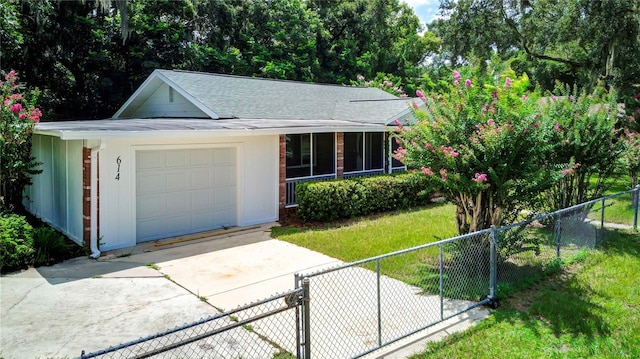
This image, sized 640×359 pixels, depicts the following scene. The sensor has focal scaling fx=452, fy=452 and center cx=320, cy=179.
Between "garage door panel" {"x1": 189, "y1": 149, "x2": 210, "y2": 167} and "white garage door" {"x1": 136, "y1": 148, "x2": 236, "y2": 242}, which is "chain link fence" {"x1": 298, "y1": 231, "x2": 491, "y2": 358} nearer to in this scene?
"white garage door" {"x1": 136, "y1": 148, "x2": 236, "y2": 242}

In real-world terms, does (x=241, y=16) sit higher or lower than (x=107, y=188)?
higher

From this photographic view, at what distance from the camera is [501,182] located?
23.0 feet

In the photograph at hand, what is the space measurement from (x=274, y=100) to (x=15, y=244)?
10.0 metres

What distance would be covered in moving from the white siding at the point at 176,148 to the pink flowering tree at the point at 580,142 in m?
6.70

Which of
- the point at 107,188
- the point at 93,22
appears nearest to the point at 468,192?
the point at 107,188

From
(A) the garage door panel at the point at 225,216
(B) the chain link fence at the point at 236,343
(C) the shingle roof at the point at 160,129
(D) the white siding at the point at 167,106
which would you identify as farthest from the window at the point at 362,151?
(B) the chain link fence at the point at 236,343

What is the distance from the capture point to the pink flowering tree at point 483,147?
6945 mm

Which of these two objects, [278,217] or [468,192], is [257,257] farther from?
[468,192]

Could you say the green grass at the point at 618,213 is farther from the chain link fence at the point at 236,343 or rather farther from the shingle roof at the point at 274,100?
the chain link fence at the point at 236,343

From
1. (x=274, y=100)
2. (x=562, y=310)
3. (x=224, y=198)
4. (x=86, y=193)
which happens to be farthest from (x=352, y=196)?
(x=562, y=310)

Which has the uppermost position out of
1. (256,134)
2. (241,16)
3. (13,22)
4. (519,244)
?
(241,16)

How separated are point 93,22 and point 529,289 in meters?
23.8

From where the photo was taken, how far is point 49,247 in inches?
335

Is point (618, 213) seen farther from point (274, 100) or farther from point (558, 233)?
point (274, 100)
